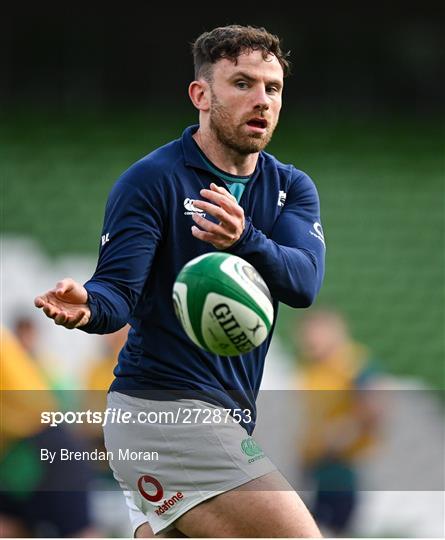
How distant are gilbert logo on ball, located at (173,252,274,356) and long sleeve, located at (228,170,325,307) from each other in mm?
80

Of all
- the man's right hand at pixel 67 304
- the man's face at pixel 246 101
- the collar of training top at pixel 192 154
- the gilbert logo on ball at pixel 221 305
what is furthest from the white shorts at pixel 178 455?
the man's face at pixel 246 101

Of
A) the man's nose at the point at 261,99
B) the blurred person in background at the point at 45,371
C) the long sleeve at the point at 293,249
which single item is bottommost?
the blurred person in background at the point at 45,371

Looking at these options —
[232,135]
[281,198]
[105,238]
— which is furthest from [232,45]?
[105,238]

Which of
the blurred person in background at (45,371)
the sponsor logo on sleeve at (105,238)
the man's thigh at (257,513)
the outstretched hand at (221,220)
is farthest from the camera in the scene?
the blurred person in background at (45,371)

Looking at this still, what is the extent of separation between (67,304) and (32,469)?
9.91 ft

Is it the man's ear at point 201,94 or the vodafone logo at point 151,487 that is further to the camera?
the man's ear at point 201,94

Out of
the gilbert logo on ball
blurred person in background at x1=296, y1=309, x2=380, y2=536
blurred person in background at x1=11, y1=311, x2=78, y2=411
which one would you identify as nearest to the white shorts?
the gilbert logo on ball

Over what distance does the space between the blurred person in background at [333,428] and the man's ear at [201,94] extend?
4.43m

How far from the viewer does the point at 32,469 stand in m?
6.27

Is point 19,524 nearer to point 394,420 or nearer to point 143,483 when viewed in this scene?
point 143,483

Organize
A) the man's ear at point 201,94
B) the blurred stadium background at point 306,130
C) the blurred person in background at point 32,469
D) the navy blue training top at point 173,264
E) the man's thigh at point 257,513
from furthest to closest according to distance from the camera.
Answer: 1. the blurred stadium background at point 306,130
2. the blurred person in background at point 32,469
3. the man's ear at point 201,94
4. the navy blue training top at point 173,264
5. the man's thigh at point 257,513

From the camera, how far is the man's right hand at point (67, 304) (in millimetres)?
3436

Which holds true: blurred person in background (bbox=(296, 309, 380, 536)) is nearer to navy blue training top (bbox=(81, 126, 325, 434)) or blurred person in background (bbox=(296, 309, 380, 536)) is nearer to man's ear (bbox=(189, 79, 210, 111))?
navy blue training top (bbox=(81, 126, 325, 434))

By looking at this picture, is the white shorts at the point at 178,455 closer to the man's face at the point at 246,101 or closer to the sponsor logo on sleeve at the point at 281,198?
the sponsor logo on sleeve at the point at 281,198
